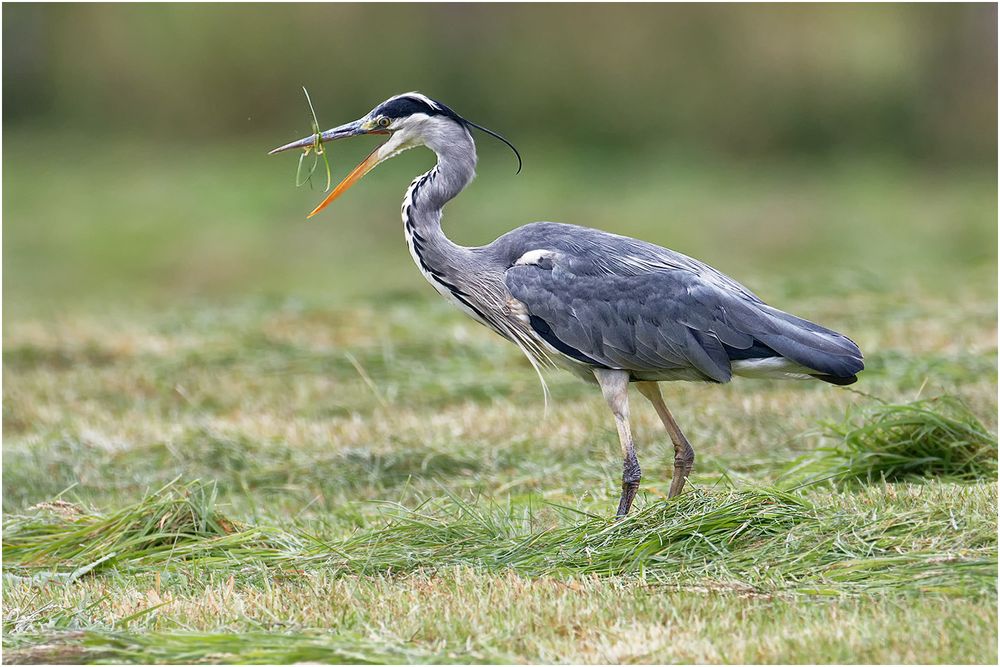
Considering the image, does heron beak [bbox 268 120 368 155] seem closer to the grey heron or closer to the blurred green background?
the grey heron

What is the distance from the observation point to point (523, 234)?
6348mm

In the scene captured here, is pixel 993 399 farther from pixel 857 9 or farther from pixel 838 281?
pixel 857 9

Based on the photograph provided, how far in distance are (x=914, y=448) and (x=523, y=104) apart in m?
15.8

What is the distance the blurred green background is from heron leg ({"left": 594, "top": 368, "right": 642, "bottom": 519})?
1263 cm

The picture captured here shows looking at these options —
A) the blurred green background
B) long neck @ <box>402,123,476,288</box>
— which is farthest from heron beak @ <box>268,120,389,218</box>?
the blurred green background

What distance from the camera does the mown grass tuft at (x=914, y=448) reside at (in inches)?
252

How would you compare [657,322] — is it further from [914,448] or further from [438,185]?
[914,448]

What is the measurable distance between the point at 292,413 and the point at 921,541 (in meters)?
4.85

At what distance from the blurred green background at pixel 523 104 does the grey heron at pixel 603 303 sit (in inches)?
486

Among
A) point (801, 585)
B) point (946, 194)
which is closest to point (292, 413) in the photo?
point (801, 585)

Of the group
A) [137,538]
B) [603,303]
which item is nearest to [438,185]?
[603,303]

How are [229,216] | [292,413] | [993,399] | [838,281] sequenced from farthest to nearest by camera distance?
[229,216] < [838,281] < [292,413] < [993,399]

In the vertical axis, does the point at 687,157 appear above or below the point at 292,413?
above

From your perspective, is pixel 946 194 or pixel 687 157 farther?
pixel 687 157
